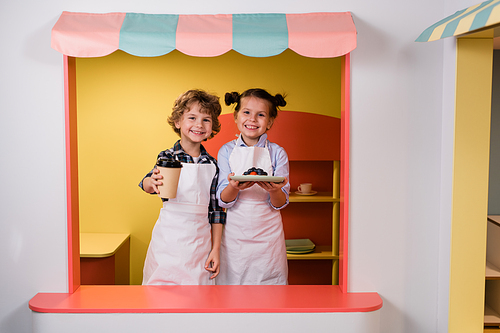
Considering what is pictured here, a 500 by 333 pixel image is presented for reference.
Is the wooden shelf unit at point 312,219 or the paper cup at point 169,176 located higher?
the paper cup at point 169,176

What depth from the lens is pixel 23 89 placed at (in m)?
1.78

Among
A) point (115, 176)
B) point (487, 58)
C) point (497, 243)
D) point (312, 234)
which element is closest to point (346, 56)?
point (487, 58)

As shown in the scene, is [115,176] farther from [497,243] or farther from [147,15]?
[497,243]

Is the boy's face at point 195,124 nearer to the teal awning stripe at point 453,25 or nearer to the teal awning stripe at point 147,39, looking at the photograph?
the teal awning stripe at point 147,39

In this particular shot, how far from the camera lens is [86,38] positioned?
165 cm

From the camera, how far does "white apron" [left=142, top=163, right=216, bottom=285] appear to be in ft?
6.99

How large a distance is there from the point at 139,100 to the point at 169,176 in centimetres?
184

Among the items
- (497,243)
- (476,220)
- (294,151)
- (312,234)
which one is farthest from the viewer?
(312,234)

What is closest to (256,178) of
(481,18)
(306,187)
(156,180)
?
(156,180)

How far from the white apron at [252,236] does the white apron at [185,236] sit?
0.14 m

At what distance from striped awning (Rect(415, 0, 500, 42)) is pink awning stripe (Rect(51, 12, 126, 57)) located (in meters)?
1.33

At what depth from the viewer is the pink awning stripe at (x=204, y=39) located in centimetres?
163

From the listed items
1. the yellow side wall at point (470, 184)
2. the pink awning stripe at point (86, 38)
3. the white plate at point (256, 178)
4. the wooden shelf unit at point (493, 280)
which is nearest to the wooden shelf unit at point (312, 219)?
the wooden shelf unit at point (493, 280)

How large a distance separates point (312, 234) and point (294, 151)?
849 millimetres
